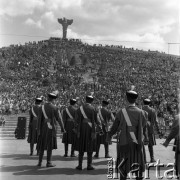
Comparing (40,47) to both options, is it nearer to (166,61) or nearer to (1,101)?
(166,61)

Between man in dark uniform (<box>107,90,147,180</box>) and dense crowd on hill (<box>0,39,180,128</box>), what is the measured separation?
1773 cm

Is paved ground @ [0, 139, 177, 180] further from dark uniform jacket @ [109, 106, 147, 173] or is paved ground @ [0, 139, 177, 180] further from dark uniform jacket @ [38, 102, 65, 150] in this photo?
dark uniform jacket @ [109, 106, 147, 173]

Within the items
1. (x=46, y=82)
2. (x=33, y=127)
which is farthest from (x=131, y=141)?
(x=46, y=82)

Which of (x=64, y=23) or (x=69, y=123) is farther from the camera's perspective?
(x=64, y=23)

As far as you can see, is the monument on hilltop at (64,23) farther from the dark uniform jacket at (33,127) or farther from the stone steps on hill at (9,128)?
the dark uniform jacket at (33,127)

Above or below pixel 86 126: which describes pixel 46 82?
above

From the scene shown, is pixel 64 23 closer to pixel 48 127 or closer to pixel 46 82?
pixel 46 82

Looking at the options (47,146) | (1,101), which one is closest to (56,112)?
(47,146)

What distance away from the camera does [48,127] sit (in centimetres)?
729

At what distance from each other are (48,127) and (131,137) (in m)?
2.73

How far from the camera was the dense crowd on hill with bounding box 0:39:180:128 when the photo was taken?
102 feet

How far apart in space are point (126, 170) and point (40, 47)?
5474 centimetres

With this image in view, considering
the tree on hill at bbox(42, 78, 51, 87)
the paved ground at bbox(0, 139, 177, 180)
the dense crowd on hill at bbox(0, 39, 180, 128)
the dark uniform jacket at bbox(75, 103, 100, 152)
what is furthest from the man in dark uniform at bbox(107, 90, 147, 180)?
the tree on hill at bbox(42, 78, 51, 87)

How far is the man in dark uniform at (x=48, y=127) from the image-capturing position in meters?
7.26
